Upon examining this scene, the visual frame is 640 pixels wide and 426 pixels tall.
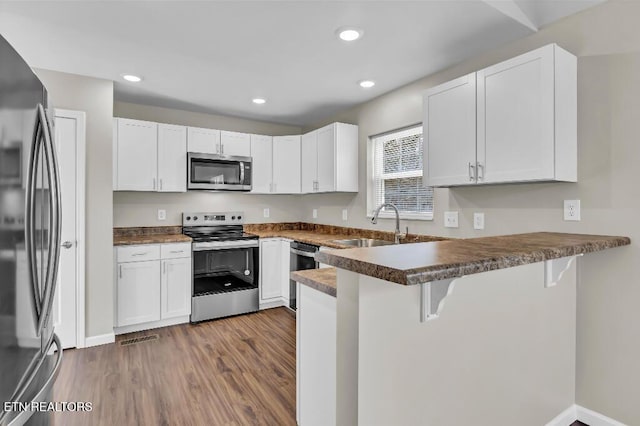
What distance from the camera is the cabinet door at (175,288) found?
3445mm

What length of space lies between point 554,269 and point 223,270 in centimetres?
308

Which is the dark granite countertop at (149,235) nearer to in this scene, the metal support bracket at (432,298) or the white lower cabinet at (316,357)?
the white lower cabinet at (316,357)

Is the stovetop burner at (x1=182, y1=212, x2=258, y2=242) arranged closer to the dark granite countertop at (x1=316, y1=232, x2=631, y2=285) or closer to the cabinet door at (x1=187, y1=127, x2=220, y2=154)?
the cabinet door at (x1=187, y1=127, x2=220, y2=154)

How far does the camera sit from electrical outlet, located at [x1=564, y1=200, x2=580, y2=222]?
202cm

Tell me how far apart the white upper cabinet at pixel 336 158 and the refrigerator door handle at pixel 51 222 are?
278 centimetres

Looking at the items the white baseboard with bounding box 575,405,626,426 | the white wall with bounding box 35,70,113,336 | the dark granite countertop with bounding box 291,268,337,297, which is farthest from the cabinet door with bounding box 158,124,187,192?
the white baseboard with bounding box 575,405,626,426

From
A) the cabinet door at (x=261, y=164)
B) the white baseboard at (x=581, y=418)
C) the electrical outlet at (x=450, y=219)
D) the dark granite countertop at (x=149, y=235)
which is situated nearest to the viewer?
the white baseboard at (x=581, y=418)

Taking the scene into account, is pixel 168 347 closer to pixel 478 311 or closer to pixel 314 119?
pixel 478 311

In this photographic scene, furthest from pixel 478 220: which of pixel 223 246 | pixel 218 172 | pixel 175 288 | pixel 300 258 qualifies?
pixel 175 288

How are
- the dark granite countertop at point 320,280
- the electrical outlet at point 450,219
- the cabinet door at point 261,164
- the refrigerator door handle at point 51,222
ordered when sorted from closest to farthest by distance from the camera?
the refrigerator door handle at point 51,222
the dark granite countertop at point 320,280
the electrical outlet at point 450,219
the cabinet door at point 261,164

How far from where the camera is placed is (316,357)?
163 cm

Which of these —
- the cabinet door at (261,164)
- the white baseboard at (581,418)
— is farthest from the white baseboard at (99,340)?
the white baseboard at (581,418)

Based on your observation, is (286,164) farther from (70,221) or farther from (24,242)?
(24,242)

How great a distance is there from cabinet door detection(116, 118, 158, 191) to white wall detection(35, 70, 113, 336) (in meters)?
0.35
